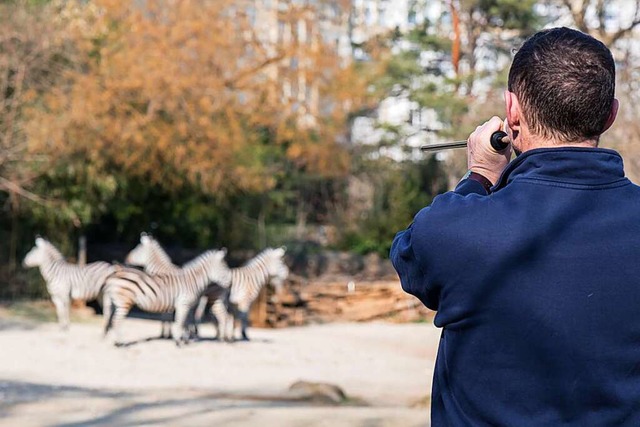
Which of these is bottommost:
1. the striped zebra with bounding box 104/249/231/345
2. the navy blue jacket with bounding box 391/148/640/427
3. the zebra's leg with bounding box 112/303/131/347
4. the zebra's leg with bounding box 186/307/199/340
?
the zebra's leg with bounding box 186/307/199/340

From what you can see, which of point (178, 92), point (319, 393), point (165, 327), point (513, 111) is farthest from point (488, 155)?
point (178, 92)

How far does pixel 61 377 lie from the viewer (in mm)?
11734

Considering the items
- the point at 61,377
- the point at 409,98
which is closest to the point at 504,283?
the point at 61,377

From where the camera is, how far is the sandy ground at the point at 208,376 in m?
8.18

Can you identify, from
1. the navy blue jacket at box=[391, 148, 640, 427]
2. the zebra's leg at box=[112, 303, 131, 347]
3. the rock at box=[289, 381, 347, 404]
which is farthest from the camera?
the zebra's leg at box=[112, 303, 131, 347]

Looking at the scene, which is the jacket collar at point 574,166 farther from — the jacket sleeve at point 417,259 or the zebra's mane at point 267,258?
the zebra's mane at point 267,258

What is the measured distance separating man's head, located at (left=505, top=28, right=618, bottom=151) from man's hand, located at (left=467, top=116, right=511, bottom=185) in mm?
110

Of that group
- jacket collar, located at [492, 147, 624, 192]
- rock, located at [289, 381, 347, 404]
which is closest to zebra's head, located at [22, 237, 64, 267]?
rock, located at [289, 381, 347, 404]

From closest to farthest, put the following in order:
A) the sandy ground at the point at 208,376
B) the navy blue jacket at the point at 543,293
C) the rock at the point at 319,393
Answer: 1. the navy blue jacket at the point at 543,293
2. the sandy ground at the point at 208,376
3. the rock at the point at 319,393

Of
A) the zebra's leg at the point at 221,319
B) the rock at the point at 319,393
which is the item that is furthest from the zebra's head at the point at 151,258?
the rock at the point at 319,393

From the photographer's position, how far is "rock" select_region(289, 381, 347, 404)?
10.2 m

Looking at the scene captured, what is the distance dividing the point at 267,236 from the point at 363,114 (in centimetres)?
589

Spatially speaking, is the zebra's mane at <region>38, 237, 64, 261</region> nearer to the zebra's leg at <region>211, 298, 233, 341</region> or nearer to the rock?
the zebra's leg at <region>211, 298, 233, 341</region>

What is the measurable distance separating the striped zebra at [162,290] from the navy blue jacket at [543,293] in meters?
12.8
